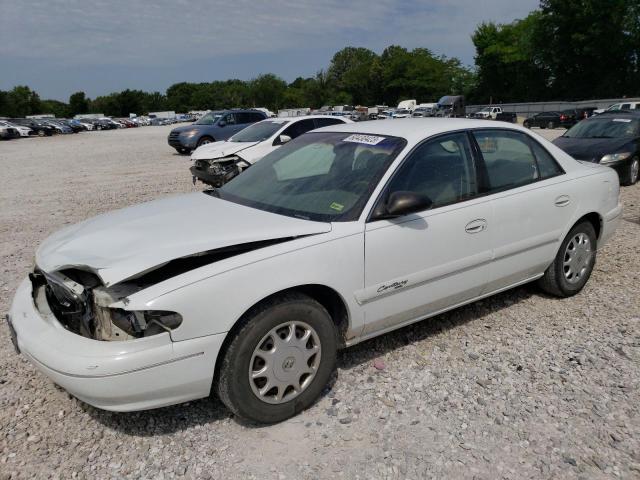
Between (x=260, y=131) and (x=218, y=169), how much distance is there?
209 centimetres

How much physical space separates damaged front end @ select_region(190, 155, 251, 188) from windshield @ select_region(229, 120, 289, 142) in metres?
1.07

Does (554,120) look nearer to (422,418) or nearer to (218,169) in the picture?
(218,169)

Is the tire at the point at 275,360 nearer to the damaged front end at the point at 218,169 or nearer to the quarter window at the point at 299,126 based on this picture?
the damaged front end at the point at 218,169

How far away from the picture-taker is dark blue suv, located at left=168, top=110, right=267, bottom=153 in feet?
62.7

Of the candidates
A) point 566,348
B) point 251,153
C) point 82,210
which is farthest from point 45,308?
point 251,153

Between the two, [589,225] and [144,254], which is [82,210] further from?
[589,225]

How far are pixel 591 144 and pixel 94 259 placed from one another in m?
9.95

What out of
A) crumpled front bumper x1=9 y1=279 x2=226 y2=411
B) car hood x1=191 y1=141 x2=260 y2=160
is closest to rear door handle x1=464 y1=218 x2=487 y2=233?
crumpled front bumper x1=9 y1=279 x2=226 y2=411

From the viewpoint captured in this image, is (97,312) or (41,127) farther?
(41,127)

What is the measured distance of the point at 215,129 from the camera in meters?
19.2

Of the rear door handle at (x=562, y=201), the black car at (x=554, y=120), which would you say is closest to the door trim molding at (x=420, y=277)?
the rear door handle at (x=562, y=201)

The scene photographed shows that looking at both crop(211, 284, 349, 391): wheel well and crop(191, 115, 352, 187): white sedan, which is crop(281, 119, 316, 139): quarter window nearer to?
crop(191, 115, 352, 187): white sedan

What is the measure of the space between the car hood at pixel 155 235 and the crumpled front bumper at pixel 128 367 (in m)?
0.35

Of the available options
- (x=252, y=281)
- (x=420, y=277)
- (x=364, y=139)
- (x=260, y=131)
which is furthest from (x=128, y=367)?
(x=260, y=131)
